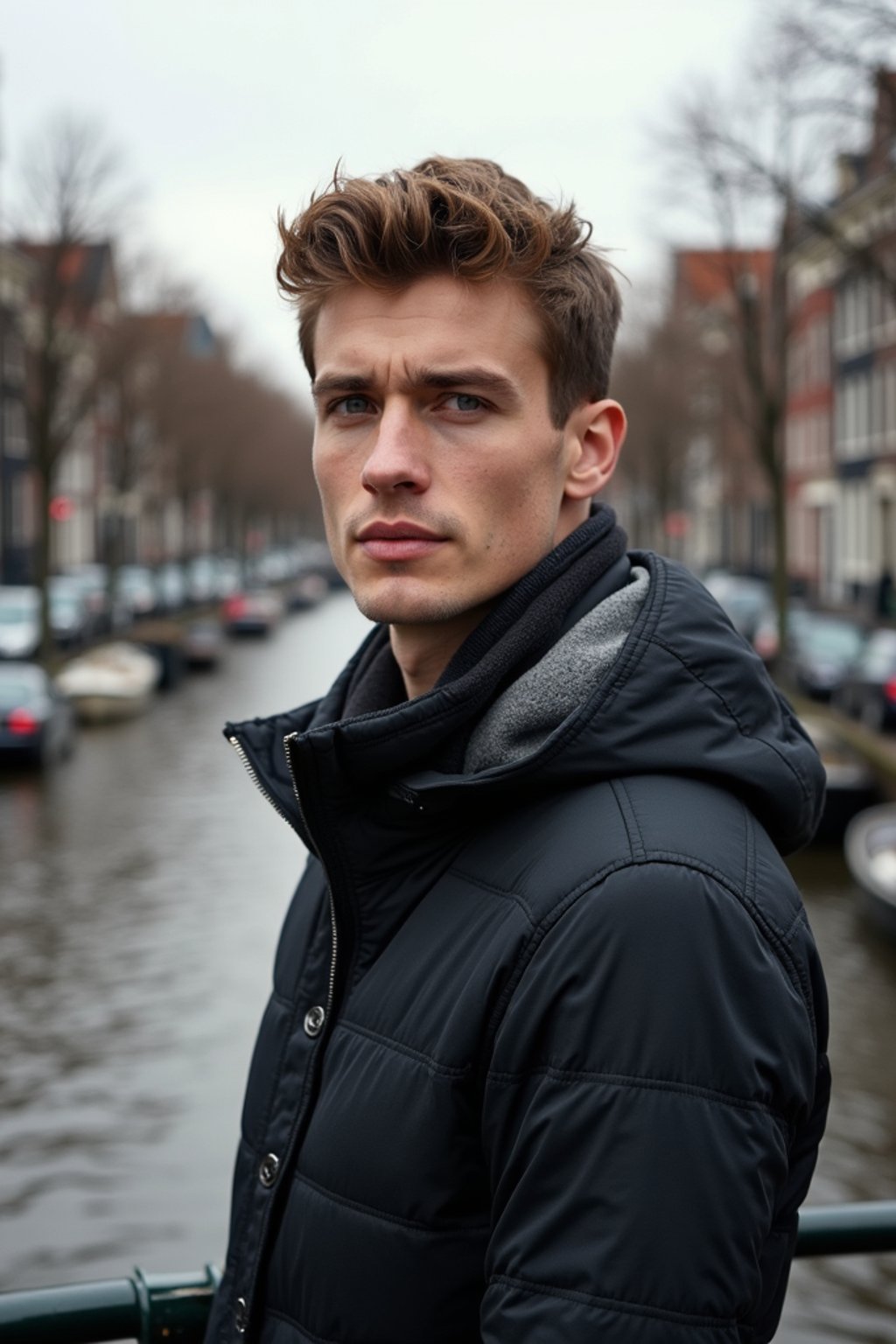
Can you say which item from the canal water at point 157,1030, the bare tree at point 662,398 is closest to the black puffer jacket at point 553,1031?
the canal water at point 157,1030

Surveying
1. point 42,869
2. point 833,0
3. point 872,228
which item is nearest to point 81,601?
point 42,869

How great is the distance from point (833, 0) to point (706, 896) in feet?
43.3

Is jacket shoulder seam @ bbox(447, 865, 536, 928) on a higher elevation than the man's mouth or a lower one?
lower

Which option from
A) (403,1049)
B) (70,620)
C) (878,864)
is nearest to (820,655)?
(878,864)

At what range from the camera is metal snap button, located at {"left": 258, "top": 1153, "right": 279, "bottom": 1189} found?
1895 mm

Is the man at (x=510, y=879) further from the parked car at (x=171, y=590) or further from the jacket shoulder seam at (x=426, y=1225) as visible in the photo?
the parked car at (x=171, y=590)

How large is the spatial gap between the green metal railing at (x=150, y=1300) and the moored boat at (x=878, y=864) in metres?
10.7

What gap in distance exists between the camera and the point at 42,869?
16.7m

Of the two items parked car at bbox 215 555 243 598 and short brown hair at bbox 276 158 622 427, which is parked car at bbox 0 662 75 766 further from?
parked car at bbox 215 555 243 598

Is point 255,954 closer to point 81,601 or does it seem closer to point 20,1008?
point 20,1008

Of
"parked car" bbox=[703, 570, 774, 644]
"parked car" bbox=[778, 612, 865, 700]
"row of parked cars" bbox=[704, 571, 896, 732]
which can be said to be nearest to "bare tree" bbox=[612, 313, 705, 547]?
"parked car" bbox=[703, 570, 774, 644]

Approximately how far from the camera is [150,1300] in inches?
81.6

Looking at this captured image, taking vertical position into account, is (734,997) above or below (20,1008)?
above

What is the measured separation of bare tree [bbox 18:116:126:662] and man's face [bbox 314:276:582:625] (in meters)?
27.7
